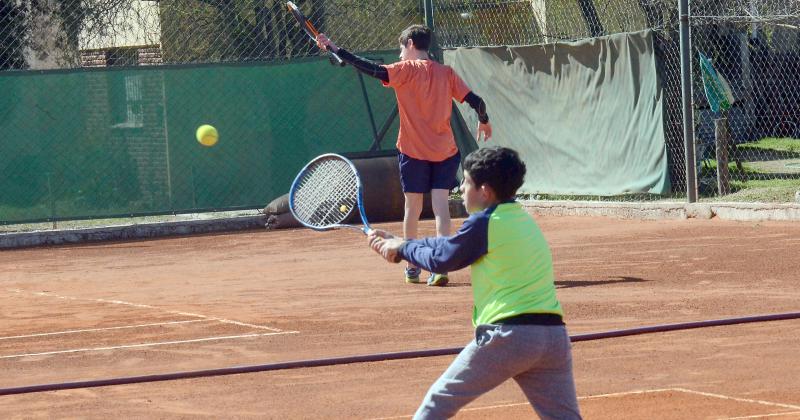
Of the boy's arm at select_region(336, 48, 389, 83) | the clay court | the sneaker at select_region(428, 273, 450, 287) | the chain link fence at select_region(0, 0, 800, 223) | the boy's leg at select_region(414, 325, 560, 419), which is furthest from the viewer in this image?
the chain link fence at select_region(0, 0, 800, 223)

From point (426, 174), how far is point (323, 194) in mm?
3158

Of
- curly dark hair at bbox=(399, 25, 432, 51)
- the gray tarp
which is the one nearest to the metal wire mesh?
the gray tarp

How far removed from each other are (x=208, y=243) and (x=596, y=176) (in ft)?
14.1

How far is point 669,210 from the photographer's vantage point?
12914 mm

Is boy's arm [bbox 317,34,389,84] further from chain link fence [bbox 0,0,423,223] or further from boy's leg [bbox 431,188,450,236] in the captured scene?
chain link fence [bbox 0,0,423,223]

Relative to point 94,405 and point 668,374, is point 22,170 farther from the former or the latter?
point 668,374

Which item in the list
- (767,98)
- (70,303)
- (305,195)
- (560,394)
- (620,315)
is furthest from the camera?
(767,98)

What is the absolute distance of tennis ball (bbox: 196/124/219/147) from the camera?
14091 mm

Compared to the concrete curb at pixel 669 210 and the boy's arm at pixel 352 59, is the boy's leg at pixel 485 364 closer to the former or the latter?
the boy's arm at pixel 352 59

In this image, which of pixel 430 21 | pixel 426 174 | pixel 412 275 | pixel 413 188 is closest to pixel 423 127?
pixel 426 174

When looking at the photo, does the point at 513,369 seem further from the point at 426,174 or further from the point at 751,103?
the point at 751,103

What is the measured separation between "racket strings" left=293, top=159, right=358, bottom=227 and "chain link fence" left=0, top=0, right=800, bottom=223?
7.23 m

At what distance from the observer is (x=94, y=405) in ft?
18.6

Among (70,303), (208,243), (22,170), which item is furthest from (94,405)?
(22,170)
